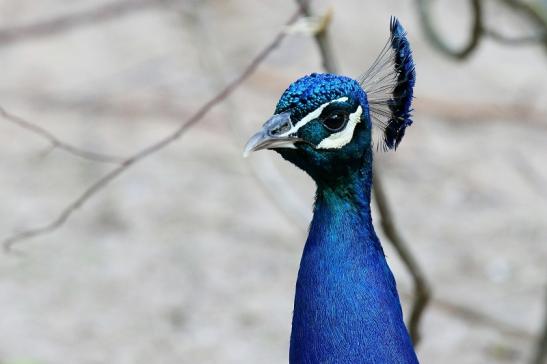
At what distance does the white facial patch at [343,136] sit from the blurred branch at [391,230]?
0.40 meters

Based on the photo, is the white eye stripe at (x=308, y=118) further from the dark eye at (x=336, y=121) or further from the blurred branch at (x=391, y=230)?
the blurred branch at (x=391, y=230)

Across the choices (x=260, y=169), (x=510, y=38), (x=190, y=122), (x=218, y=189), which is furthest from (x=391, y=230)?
(x=218, y=189)

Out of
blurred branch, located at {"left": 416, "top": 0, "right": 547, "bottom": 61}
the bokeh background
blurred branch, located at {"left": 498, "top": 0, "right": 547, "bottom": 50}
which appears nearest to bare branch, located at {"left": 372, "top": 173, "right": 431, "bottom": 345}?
blurred branch, located at {"left": 416, "top": 0, "right": 547, "bottom": 61}

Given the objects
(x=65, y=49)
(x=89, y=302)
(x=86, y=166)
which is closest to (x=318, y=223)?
(x=89, y=302)

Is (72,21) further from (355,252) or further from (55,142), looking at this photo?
(355,252)

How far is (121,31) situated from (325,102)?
406cm

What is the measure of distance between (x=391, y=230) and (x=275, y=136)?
718mm

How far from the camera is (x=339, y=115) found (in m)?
1.60

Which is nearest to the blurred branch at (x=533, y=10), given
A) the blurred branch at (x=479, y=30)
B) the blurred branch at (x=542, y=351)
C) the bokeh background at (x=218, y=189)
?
the blurred branch at (x=479, y=30)

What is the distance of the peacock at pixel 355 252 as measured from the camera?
1672 mm

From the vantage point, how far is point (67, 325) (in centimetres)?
344

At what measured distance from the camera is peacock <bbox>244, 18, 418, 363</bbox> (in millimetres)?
1672

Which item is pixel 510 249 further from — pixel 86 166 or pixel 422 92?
pixel 86 166

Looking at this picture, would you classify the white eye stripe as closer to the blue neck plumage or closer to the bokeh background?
the blue neck plumage
